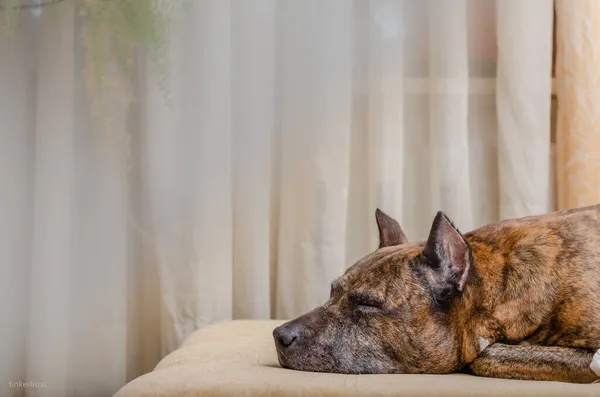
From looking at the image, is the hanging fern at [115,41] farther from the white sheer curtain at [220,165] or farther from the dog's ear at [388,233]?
the dog's ear at [388,233]

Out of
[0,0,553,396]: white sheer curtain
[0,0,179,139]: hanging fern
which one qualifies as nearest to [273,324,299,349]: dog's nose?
[0,0,553,396]: white sheer curtain

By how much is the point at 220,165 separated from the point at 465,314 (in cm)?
125

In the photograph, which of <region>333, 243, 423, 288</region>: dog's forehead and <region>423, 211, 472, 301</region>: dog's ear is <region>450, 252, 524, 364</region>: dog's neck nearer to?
<region>423, 211, 472, 301</region>: dog's ear

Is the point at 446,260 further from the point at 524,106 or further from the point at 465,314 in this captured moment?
the point at 524,106

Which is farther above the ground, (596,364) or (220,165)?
(220,165)

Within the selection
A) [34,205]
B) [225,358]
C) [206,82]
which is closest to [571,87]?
[206,82]

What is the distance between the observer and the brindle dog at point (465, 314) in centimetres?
160

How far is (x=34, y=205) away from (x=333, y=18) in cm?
122

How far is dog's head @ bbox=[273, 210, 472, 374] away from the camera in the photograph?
164 centimetres

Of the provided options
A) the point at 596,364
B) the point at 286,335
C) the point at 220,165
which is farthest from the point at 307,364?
the point at 220,165

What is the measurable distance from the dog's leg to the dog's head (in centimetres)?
8

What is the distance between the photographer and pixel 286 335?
1.70 m

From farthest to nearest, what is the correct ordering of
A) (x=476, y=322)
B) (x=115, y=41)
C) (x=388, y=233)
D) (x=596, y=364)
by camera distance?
(x=115, y=41), (x=388, y=233), (x=476, y=322), (x=596, y=364)

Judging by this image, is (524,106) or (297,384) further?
(524,106)
